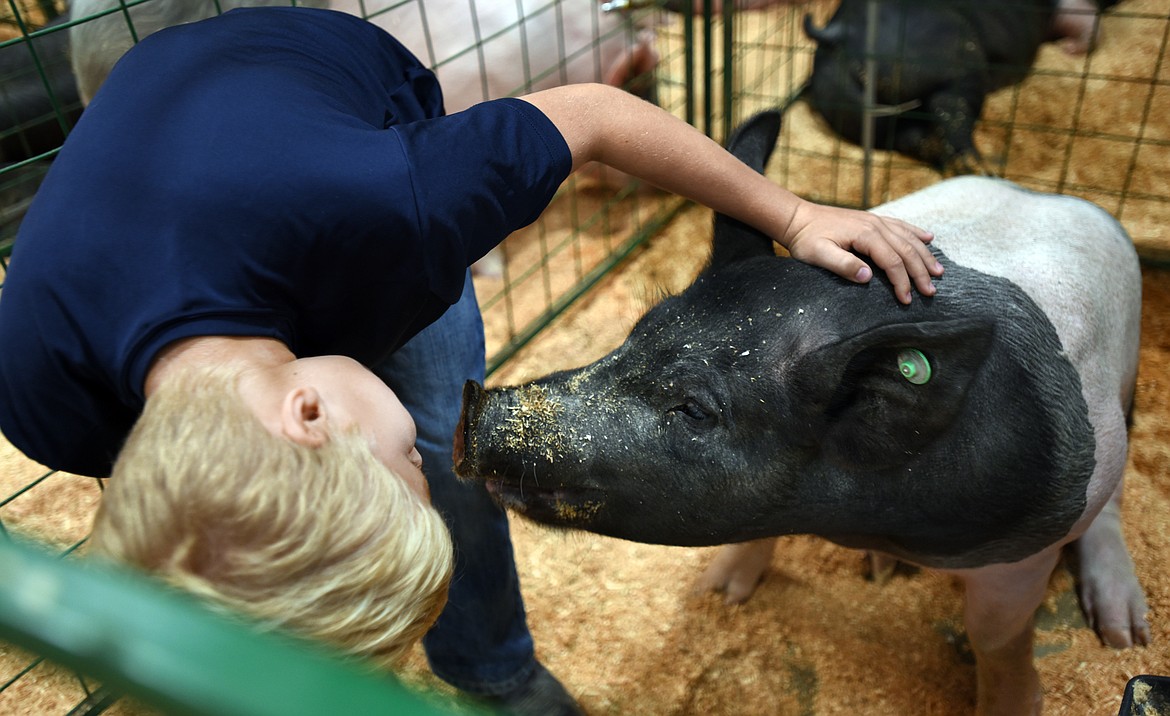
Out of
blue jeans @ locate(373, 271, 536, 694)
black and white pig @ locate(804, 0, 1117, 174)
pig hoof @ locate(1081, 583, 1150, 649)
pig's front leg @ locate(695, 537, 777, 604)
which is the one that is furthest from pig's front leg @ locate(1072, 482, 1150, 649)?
black and white pig @ locate(804, 0, 1117, 174)

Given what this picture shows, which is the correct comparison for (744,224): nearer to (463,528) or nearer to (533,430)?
(533,430)

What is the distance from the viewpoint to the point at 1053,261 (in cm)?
225

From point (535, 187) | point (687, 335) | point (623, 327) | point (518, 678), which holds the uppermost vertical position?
point (535, 187)

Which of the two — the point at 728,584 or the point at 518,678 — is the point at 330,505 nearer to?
the point at 518,678

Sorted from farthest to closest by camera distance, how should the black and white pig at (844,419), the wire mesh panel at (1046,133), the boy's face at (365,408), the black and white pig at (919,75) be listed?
1. the black and white pig at (919,75)
2. the wire mesh panel at (1046,133)
3. the black and white pig at (844,419)
4. the boy's face at (365,408)

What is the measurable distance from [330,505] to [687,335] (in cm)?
96

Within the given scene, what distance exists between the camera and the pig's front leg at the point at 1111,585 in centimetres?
257

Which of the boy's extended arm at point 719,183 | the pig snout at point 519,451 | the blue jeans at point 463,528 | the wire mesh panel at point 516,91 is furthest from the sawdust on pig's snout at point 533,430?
the wire mesh panel at point 516,91

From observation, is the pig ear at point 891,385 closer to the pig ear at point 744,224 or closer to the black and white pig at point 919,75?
the pig ear at point 744,224

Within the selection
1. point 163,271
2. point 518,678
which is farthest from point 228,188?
point 518,678

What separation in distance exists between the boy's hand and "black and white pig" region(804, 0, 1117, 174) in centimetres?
286

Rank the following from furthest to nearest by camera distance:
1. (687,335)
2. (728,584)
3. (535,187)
Answer: (728,584)
(687,335)
(535,187)

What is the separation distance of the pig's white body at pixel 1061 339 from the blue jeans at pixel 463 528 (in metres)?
0.79

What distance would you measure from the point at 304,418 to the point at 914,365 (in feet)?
3.45
